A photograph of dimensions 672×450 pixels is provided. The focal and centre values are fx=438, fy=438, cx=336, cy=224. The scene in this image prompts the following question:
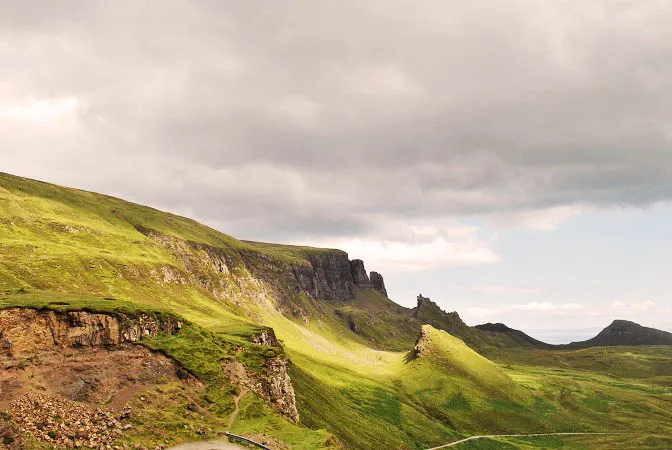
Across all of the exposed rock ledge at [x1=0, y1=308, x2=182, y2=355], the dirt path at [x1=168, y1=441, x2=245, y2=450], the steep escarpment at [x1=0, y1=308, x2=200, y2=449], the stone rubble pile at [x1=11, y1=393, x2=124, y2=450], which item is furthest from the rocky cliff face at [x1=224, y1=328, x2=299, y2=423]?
the stone rubble pile at [x1=11, y1=393, x2=124, y2=450]

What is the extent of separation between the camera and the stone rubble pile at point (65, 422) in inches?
2168

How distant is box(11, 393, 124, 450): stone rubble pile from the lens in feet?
181

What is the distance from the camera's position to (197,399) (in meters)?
73.4

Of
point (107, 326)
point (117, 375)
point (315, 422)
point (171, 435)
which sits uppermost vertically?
point (107, 326)

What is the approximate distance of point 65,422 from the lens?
58469mm

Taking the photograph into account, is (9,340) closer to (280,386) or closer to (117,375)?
(117,375)

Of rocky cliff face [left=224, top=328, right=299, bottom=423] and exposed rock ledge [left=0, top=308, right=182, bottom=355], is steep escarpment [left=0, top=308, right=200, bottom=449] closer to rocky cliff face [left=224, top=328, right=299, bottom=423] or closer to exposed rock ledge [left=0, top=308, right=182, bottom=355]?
exposed rock ledge [left=0, top=308, right=182, bottom=355]

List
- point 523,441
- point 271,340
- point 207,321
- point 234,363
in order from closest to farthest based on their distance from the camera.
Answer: point 234,363, point 271,340, point 207,321, point 523,441

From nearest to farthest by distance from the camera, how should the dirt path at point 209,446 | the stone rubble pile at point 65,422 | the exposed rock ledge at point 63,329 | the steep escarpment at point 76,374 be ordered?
the stone rubble pile at point 65,422 < the steep escarpment at point 76,374 < the dirt path at point 209,446 < the exposed rock ledge at point 63,329

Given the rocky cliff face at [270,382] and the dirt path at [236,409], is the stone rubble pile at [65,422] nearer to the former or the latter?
the dirt path at [236,409]

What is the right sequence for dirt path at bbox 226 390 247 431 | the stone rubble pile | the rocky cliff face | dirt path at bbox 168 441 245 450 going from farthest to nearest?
the rocky cliff face < dirt path at bbox 226 390 247 431 < dirt path at bbox 168 441 245 450 < the stone rubble pile

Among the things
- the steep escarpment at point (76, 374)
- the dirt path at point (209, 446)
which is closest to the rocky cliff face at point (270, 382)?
the steep escarpment at point (76, 374)

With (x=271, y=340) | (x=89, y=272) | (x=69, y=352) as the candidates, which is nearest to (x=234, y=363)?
(x=69, y=352)

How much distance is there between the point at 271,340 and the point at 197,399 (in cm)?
7541
